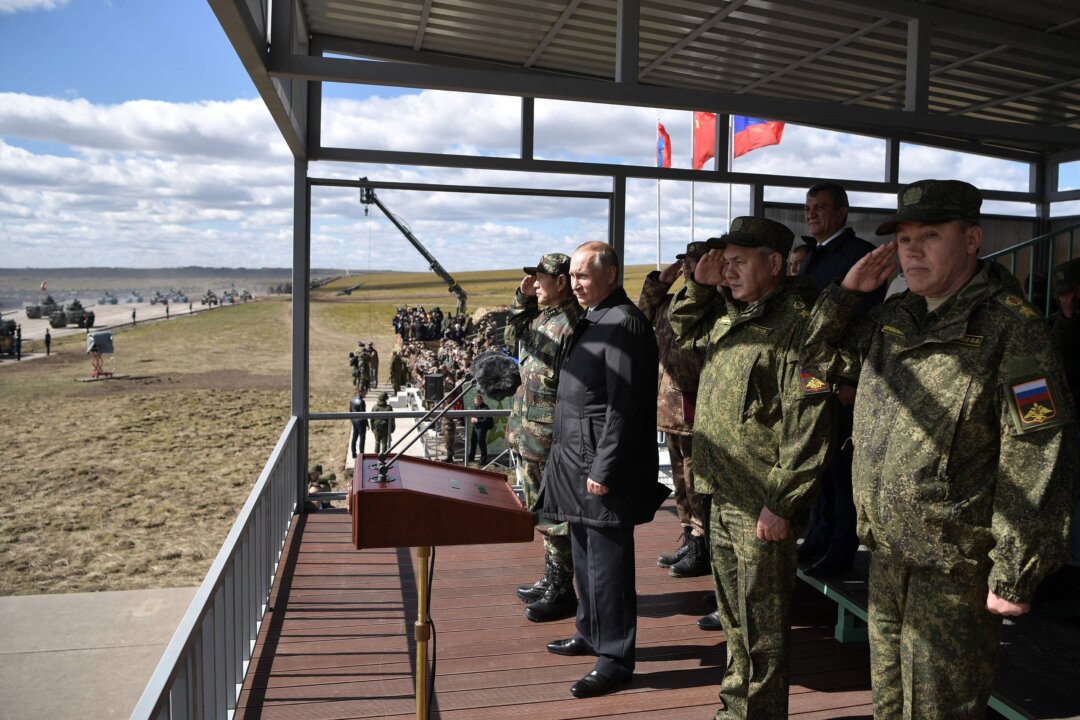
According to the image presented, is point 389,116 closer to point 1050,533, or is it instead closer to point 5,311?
point 1050,533

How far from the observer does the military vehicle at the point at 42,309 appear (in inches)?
3406

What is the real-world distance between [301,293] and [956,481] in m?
4.06

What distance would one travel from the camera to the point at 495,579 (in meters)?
4.19

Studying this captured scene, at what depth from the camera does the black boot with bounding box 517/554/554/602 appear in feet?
12.1

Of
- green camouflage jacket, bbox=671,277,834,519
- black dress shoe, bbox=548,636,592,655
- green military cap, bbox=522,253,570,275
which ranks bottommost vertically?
black dress shoe, bbox=548,636,592,655

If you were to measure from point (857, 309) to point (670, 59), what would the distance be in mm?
3430

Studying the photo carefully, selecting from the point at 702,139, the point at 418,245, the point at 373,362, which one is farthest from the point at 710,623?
the point at 702,139

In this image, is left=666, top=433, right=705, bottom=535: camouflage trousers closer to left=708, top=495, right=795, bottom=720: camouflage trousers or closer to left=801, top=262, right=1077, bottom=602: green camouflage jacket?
left=708, top=495, right=795, bottom=720: camouflage trousers

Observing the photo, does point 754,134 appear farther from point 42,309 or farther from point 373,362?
point 42,309

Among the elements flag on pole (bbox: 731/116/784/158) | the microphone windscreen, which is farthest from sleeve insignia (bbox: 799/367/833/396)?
flag on pole (bbox: 731/116/784/158)

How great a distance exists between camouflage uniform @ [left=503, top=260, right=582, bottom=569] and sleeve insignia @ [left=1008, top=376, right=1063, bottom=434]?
1893 mm

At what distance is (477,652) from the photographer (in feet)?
10.9

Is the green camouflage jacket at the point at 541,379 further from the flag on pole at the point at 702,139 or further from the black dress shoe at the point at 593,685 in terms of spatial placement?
the flag on pole at the point at 702,139

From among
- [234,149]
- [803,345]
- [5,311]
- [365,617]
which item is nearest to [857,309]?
[803,345]
